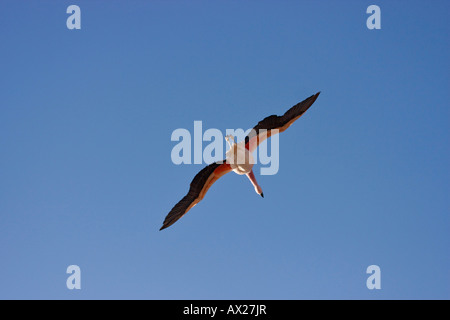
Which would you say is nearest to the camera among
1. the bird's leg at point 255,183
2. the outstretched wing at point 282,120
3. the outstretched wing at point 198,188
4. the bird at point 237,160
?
the outstretched wing at point 198,188

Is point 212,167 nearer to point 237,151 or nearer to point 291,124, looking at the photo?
point 237,151

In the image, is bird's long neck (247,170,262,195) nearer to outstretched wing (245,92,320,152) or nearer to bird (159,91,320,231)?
bird (159,91,320,231)

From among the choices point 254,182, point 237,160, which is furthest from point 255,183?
point 237,160

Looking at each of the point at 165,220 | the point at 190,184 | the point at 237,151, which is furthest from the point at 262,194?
the point at 165,220

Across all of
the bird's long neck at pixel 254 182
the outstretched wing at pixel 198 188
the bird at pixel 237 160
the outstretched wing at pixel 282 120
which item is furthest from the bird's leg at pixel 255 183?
the outstretched wing at pixel 282 120

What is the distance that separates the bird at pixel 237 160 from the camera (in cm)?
1681

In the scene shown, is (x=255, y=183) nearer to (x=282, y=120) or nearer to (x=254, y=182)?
(x=254, y=182)

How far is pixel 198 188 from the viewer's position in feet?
56.6

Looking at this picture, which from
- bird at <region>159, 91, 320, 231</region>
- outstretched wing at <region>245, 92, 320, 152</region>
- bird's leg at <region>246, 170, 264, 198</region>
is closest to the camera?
bird at <region>159, 91, 320, 231</region>

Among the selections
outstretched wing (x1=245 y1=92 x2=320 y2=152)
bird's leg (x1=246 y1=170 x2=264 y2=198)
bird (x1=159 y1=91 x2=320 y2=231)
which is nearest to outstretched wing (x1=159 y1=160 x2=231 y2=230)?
bird (x1=159 y1=91 x2=320 y2=231)

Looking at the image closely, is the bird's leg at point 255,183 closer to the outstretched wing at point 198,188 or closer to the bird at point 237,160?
the bird at point 237,160

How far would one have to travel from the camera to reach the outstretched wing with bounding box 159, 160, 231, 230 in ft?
53.8

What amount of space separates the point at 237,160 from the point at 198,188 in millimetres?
2113

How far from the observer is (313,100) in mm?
17703
